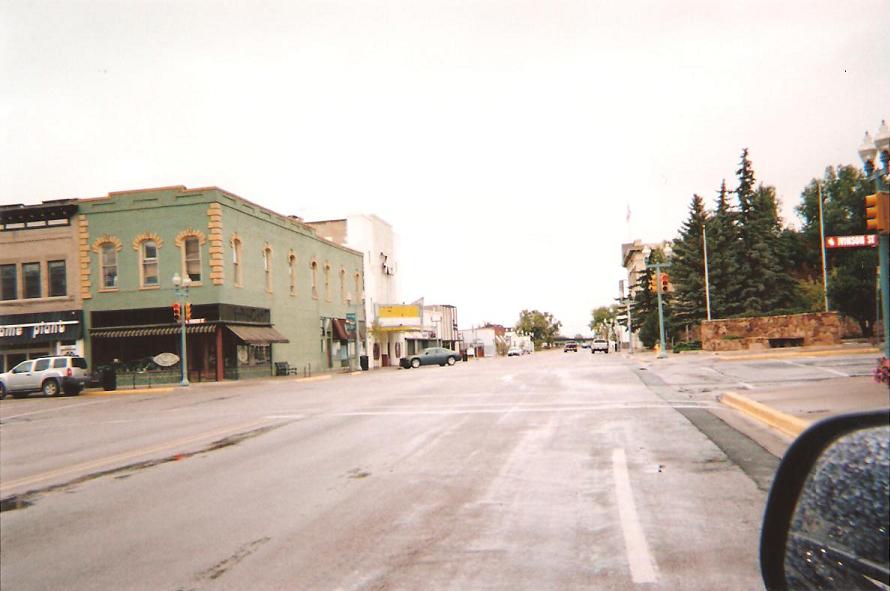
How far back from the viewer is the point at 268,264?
147 ft

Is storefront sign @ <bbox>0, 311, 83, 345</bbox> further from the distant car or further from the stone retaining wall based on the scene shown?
the stone retaining wall

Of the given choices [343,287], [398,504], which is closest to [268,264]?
[343,287]

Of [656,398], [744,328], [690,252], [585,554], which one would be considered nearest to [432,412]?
[656,398]

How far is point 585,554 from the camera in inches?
211

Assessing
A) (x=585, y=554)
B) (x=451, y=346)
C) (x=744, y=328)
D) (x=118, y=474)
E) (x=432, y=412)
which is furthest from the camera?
(x=451, y=346)

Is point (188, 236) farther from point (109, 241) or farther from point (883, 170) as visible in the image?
point (883, 170)

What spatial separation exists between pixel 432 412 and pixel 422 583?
1111 centimetres

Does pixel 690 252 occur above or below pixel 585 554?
above

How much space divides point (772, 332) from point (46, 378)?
40757 mm

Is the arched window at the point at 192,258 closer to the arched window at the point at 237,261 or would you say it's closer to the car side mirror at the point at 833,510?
the arched window at the point at 237,261

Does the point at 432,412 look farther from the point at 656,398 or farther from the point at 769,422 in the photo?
the point at 769,422

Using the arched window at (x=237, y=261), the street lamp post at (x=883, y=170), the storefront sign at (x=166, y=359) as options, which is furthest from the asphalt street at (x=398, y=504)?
the arched window at (x=237, y=261)

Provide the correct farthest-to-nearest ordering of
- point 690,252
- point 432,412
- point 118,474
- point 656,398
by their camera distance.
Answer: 1. point 690,252
2. point 656,398
3. point 432,412
4. point 118,474

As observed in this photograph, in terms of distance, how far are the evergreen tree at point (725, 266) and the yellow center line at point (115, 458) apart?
5592 cm
